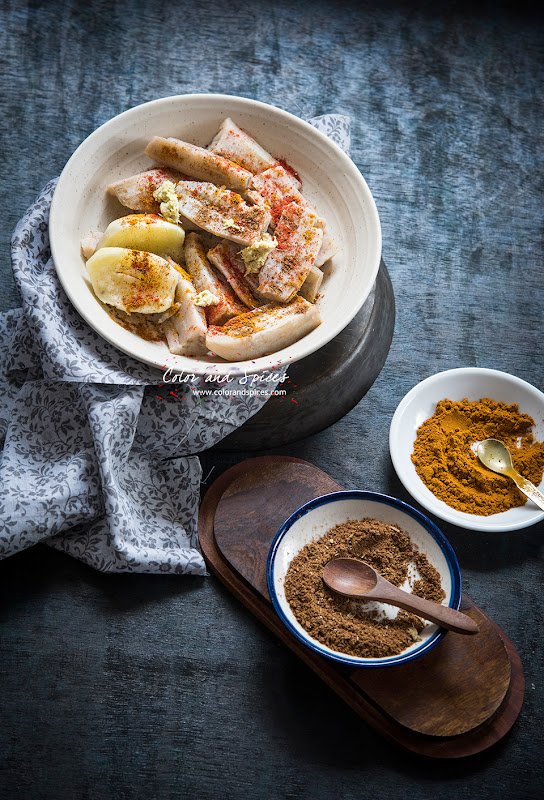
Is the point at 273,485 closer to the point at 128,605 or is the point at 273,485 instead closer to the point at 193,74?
the point at 128,605

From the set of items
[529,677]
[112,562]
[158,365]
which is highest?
[158,365]

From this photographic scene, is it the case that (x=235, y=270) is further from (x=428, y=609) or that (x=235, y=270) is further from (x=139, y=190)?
(x=428, y=609)

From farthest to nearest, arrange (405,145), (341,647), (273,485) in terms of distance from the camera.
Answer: (405,145) < (273,485) < (341,647)

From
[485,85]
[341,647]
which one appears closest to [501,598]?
[341,647]

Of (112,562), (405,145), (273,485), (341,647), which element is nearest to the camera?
(341,647)

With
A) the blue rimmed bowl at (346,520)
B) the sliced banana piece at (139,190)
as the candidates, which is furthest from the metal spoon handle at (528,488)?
the sliced banana piece at (139,190)

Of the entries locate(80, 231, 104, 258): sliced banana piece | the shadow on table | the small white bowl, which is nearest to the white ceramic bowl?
locate(80, 231, 104, 258): sliced banana piece
